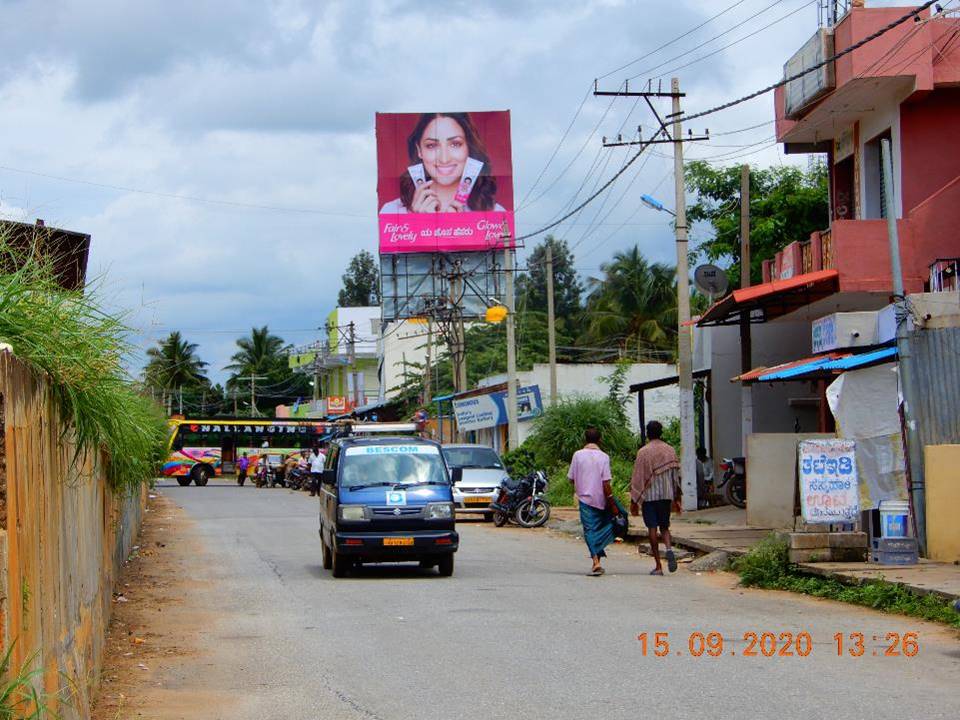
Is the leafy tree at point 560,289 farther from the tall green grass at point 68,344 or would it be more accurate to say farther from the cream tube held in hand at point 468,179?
the tall green grass at point 68,344

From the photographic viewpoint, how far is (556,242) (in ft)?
343

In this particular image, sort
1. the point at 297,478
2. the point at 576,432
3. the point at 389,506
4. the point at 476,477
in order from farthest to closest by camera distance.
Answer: the point at 297,478, the point at 576,432, the point at 476,477, the point at 389,506

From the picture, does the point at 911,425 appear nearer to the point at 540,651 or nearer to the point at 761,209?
the point at 540,651

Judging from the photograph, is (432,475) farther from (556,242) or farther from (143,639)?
(556,242)

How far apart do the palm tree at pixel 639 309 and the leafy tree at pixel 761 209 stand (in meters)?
22.0

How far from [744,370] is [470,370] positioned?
4157 cm

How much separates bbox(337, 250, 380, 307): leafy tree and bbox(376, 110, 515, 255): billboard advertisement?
52.4m

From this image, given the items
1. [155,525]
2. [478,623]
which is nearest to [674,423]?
[155,525]

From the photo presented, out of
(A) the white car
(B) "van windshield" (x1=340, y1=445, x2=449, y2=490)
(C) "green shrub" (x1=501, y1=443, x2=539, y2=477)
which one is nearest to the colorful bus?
(C) "green shrub" (x1=501, y1=443, x2=539, y2=477)

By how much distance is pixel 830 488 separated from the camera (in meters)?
15.2

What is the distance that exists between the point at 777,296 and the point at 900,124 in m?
3.95

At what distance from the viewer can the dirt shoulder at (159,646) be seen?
8.57 metres

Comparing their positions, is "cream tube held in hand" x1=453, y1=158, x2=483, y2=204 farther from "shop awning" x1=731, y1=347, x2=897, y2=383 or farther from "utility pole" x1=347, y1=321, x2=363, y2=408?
"shop awning" x1=731, y1=347, x2=897, y2=383
